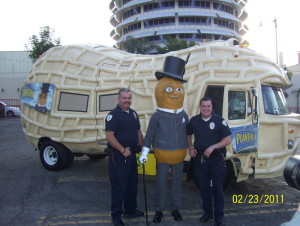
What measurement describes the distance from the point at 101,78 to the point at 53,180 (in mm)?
2594

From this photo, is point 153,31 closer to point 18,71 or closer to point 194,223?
point 18,71

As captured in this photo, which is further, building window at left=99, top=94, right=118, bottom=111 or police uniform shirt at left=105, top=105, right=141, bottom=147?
building window at left=99, top=94, right=118, bottom=111

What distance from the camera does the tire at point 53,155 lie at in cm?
688

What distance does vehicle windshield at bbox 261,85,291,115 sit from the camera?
5.21m

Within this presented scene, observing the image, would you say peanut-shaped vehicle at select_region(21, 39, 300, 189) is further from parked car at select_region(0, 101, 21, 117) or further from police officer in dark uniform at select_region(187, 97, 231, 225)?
parked car at select_region(0, 101, 21, 117)

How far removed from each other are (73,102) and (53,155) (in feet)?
5.49

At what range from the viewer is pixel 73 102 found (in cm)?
646

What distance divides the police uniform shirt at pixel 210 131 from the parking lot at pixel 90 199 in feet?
4.20

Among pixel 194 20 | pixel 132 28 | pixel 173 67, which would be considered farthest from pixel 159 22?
pixel 173 67

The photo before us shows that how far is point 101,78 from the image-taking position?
620 cm

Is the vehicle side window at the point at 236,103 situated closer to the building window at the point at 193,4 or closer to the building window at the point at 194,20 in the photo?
the building window at the point at 194,20
